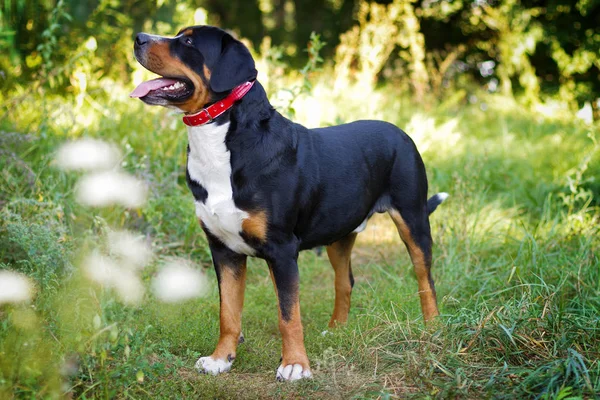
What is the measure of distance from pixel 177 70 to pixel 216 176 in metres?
0.56

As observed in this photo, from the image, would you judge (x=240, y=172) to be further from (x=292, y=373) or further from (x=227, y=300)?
(x=292, y=373)

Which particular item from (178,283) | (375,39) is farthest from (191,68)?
(375,39)

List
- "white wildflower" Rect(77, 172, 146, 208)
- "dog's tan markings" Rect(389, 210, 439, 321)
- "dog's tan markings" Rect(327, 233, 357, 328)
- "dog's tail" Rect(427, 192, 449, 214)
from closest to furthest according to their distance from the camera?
"dog's tan markings" Rect(389, 210, 439, 321) → "dog's tan markings" Rect(327, 233, 357, 328) → "dog's tail" Rect(427, 192, 449, 214) → "white wildflower" Rect(77, 172, 146, 208)

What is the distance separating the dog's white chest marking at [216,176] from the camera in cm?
335

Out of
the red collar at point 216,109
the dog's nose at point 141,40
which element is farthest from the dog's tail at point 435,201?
the dog's nose at point 141,40

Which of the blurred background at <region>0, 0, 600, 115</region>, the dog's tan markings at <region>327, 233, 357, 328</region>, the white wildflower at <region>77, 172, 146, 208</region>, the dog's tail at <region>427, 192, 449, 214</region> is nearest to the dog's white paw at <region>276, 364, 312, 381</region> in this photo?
the dog's tan markings at <region>327, 233, 357, 328</region>

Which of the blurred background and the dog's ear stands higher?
the dog's ear

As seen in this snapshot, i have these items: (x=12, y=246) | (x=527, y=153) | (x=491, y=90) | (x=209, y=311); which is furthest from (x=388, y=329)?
(x=491, y=90)

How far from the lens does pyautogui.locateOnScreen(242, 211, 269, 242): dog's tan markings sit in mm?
3344

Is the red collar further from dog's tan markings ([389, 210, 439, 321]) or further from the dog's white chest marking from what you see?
dog's tan markings ([389, 210, 439, 321])

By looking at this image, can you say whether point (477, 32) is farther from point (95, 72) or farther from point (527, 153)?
point (95, 72)

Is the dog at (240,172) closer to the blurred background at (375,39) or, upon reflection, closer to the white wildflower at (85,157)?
the white wildflower at (85,157)

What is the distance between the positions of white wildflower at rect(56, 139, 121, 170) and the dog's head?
1.97 metres

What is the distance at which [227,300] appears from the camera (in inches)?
144
